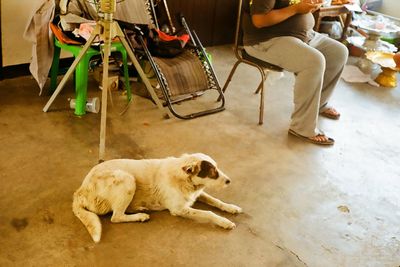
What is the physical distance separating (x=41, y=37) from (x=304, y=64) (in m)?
1.74

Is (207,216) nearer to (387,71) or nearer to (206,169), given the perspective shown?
(206,169)

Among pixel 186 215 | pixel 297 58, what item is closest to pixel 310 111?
pixel 297 58

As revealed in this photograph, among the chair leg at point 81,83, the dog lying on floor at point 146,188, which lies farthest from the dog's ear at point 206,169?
the chair leg at point 81,83

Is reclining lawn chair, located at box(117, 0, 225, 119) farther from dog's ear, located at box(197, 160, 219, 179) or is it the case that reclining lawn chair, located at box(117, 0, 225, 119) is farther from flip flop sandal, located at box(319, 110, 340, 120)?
dog's ear, located at box(197, 160, 219, 179)

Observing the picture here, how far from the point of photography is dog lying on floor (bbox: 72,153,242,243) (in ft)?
6.57

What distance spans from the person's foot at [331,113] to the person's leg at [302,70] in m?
0.42

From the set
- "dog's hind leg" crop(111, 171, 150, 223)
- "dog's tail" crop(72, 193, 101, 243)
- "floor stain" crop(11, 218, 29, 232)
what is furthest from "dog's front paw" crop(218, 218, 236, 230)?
"floor stain" crop(11, 218, 29, 232)

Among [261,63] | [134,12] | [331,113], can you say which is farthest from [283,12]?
[134,12]

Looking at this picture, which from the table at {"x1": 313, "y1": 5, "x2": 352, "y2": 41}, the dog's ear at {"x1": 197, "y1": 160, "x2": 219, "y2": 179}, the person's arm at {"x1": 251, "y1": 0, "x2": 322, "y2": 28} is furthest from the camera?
the table at {"x1": 313, "y1": 5, "x2": 352, "y2": 41}

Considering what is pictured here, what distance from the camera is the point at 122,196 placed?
2.00 meters

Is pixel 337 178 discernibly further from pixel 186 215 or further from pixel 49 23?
pixel 49 23

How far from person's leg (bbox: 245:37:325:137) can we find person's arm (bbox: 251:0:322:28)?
6.0 inches

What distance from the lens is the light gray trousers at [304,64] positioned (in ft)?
9.46

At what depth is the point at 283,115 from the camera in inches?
132
